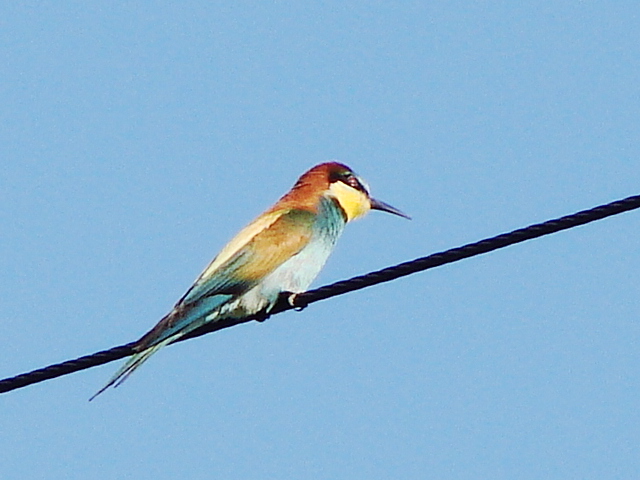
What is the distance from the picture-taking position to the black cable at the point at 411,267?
318 cm

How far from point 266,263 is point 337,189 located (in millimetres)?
925

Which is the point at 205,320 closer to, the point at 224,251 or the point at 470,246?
the point at 224,251

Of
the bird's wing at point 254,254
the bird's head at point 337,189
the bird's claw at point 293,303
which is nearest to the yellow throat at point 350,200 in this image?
the bird's head at point 337,189

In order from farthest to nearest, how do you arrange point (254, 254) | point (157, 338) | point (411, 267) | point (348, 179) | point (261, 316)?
point (348, 179) → point (254, 254) → point (261, 316) → point (157, 338) → point (411, 267)

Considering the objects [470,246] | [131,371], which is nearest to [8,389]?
[131,371]

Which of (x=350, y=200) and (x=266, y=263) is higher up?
(x=350, y=200)

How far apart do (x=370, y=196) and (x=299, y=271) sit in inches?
43.5

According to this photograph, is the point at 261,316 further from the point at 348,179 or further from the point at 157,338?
the point at 348,179

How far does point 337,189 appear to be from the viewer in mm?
5848

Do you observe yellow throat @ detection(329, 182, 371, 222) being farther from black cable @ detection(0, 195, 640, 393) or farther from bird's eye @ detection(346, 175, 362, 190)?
black cable @ detection(0, 195, 640, 393)

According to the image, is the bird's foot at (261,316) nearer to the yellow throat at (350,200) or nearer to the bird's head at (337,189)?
the bird's head at (337,189)

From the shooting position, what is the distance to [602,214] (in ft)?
10.4

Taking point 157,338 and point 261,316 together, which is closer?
point 157,338

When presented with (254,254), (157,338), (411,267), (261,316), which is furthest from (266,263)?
(411,267)
